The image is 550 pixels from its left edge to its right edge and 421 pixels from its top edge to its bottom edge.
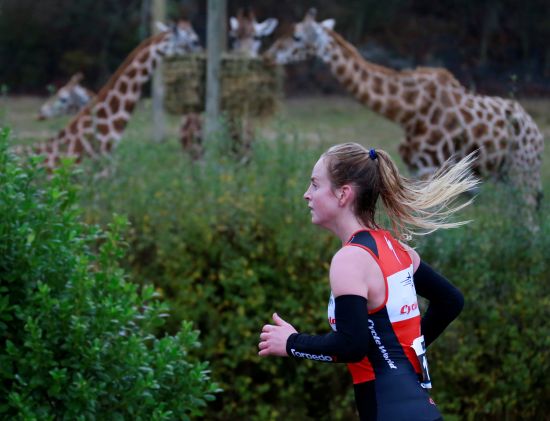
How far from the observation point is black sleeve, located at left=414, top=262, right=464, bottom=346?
312 centimetres

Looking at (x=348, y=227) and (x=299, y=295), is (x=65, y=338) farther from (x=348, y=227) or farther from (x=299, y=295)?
(x=299, y=295)

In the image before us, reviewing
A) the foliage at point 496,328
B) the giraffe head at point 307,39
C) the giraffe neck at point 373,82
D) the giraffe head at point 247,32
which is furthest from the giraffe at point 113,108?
the foliage at point 496,328

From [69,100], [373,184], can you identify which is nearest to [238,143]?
[373,184]

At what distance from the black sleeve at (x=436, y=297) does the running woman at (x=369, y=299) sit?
6.5 inches

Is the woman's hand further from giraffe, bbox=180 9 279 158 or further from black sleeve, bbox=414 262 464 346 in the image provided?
giraffe, bbox=180 9 279 158

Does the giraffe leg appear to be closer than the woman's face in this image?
No

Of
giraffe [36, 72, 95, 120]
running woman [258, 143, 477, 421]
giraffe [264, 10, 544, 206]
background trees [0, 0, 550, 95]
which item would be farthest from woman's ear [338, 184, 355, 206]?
background trees [0, 0, 550, 95]

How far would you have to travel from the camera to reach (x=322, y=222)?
2906 millimetres

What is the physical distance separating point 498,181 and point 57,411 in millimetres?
3448

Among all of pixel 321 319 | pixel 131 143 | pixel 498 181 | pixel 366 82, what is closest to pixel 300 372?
pixel 321 319

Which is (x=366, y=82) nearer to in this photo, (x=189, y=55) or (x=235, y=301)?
(x=189, y=55)

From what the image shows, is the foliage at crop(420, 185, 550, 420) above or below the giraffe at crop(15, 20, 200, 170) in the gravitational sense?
below

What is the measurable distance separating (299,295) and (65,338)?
2033mm

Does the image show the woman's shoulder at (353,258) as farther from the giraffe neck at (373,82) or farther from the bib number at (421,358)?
the giraffe neck at (373,82)
